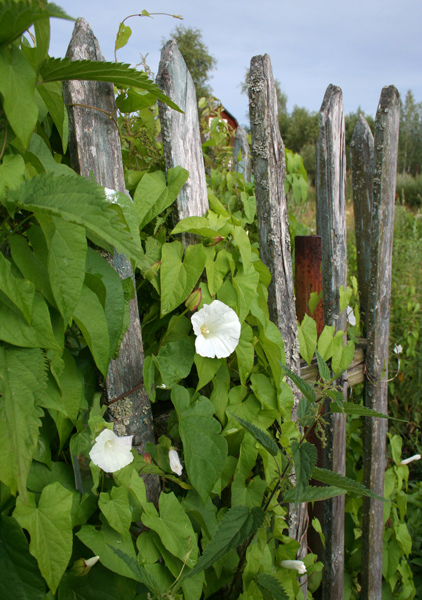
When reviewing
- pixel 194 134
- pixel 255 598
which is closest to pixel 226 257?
pixel 194 134

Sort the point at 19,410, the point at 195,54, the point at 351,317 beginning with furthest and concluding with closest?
the point at 195,54 → the point at 351,317 → the point at 19,410

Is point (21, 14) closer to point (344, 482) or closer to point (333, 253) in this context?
point (344, 482)

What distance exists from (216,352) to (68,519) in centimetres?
48

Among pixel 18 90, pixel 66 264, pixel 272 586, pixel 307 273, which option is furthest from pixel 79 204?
pixel 307 273

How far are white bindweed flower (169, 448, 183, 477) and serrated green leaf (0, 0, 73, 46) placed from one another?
91cm

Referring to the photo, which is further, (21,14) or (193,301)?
(193,301)

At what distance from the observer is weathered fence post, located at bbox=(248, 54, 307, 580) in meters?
1.30

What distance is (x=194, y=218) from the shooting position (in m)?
1.13

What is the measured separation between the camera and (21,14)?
1.86 feet

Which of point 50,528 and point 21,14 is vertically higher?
point 21,14

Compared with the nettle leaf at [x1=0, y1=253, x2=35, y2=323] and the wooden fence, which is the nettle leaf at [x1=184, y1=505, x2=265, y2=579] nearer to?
the wooden fence

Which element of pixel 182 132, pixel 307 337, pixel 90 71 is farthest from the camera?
pixel 307 337

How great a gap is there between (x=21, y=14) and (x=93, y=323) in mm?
488

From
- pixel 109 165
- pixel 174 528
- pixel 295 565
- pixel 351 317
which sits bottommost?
pixel 295 565
